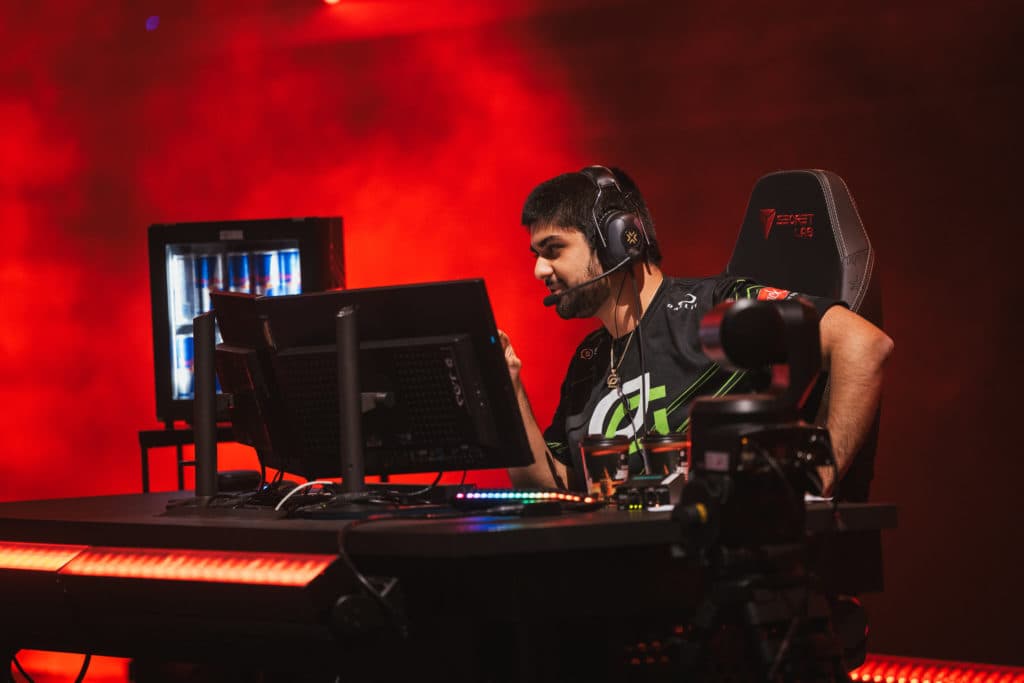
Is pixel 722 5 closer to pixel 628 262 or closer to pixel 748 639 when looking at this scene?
pixel 628 262

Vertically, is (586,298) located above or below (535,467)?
above

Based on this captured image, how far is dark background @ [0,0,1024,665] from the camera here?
3.34m

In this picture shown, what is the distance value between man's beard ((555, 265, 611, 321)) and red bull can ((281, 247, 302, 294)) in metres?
1.29

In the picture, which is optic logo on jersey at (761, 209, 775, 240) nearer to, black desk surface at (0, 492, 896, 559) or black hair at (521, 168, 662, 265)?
black hair at (521, 168, 662, 265)

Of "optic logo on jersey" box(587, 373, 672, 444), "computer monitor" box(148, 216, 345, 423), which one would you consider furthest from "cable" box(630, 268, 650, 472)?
"computer monitor" box(148, 216, 345, 423)

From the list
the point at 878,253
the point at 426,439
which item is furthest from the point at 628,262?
the point at 878,253

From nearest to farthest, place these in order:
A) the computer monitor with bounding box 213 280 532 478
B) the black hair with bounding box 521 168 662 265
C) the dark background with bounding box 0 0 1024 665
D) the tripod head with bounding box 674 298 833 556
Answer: the tripod head with bounding box 674 298 833 556
the computer monitor with bounding box 213 280 532 478
the black hair with bounding box 521 168 662 265
the dark background with bounding box 0 0 1024 665

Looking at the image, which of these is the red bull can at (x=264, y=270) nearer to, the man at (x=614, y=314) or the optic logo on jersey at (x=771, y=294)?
the man at (x=614, y=314)

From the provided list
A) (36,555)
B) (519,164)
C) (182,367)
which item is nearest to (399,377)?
(36,555)

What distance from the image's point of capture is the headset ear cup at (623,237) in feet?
7.48

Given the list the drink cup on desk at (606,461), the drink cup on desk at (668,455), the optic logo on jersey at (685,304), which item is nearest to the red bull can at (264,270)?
the optic logo on jersey at (685,304)

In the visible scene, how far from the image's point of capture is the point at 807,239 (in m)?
2.26

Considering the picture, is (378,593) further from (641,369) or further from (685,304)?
(685,304)

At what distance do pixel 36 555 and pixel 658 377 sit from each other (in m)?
1.20
